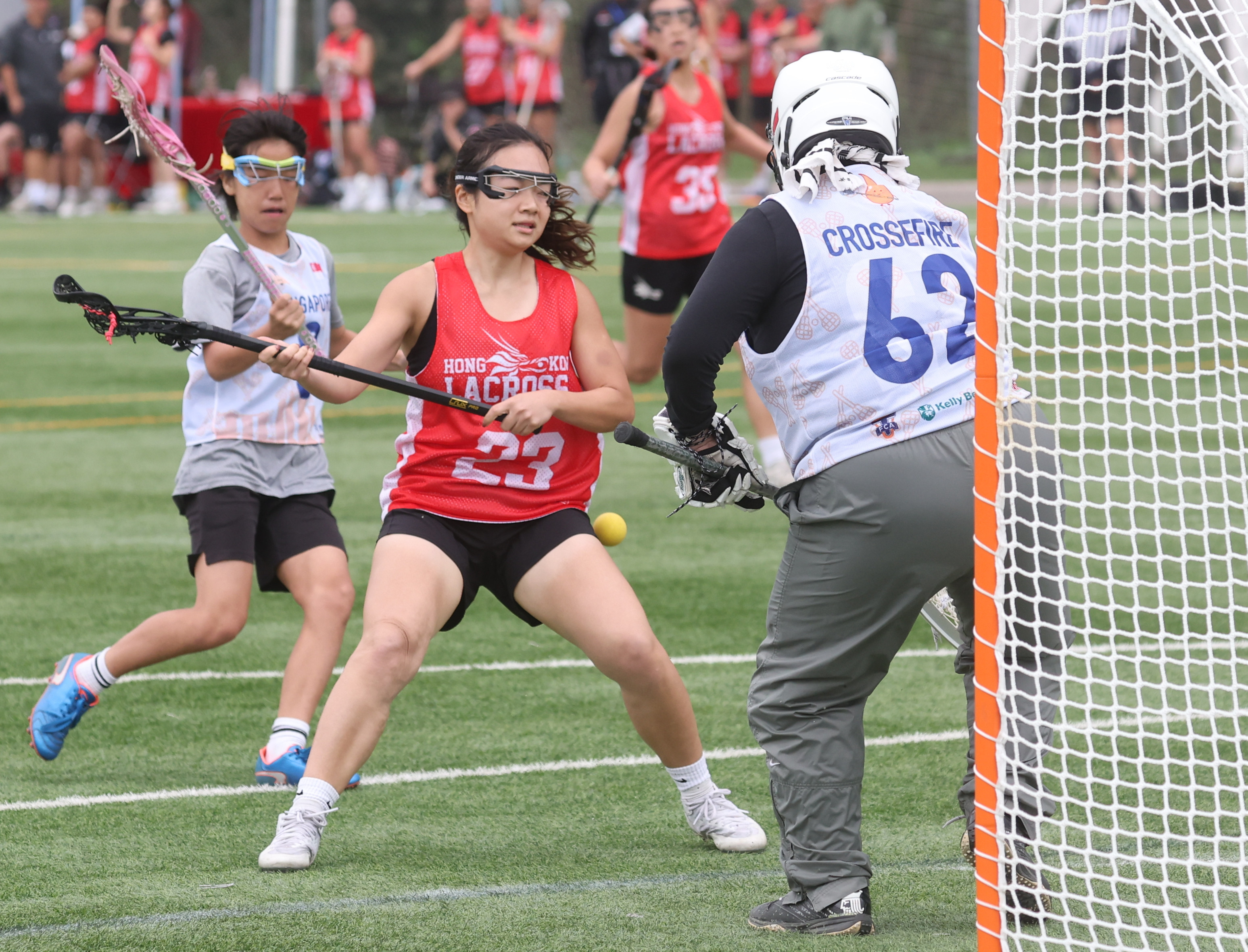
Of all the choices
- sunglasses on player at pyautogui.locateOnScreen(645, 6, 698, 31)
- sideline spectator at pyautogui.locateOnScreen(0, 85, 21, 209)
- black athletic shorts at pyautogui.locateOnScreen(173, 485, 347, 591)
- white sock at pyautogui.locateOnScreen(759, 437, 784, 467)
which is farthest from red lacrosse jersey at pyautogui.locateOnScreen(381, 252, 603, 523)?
sideline spectator at pyautogui.locateOnScreen(0, 85, 21, 209)

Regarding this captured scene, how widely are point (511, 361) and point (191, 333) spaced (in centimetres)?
84

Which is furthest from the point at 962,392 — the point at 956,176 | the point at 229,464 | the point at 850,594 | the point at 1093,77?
the point at 956,176

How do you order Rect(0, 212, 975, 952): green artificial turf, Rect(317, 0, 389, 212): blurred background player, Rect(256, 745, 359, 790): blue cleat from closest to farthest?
Rect(0, 212, 975, 952): green artificial turf, Rect(256, 745, 359, 790): blue cleat, Rect(317, 0, 389, 212): blurred background player

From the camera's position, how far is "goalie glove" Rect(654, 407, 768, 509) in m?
4.42

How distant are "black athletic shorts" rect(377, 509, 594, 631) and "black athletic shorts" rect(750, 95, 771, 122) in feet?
67.9

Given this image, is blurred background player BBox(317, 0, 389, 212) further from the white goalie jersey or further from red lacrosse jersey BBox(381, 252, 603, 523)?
the white goalie jersey

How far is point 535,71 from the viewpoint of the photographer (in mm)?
26891

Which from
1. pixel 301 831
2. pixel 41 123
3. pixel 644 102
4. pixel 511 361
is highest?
pixel 41 123

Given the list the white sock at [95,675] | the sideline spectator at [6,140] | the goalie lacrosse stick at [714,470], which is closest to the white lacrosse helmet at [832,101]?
the goalie lacrosse stick at [714,470]

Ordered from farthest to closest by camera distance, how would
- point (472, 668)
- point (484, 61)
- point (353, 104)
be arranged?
1. point (353, 104)
2. point (484, 61)
3. point (472, 668)

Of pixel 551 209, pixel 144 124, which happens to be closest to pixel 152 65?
pixel 144 124

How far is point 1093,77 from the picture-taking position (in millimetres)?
5234

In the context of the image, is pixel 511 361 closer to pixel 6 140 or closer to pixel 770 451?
pixel 770 451

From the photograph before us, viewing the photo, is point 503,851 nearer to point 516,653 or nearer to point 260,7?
point 516,653
